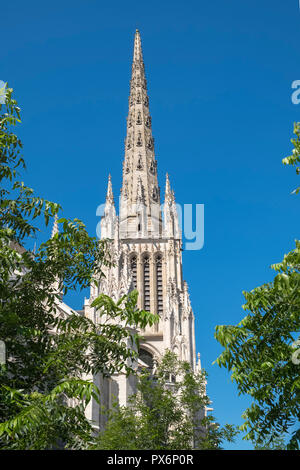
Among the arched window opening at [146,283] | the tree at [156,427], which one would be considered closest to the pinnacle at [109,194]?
the arched window opening at [146,283]

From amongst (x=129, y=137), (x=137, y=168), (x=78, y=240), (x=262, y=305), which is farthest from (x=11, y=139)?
(x=129, y=137)

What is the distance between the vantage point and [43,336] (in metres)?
13.1

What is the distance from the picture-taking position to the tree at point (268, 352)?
1288 cm

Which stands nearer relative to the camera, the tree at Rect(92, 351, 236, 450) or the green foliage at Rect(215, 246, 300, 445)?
the green foliage at Rect(215, 246, 300, 445)

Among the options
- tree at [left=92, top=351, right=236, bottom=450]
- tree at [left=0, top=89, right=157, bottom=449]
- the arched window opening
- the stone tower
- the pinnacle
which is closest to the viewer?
tree at [left=0, top=89, right=157, bottom=449]

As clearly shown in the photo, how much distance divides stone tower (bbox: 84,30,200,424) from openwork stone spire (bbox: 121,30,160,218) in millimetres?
109

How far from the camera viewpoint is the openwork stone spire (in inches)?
2756

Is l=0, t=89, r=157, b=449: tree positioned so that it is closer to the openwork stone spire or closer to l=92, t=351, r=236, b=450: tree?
l=92, t=351, r=236, b=450: tree

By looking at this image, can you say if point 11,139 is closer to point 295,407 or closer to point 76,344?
point 76,344

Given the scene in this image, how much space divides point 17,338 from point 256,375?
4.72 meters

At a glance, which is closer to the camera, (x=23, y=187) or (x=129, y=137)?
(x=23, y=187)

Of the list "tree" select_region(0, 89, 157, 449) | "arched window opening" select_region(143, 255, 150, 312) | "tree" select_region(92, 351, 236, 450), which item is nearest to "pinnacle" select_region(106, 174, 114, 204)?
"arched window opening" select_region(143, 255, 150, 312)

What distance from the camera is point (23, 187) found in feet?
44.0

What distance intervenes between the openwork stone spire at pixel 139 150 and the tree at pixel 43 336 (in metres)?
53.5
